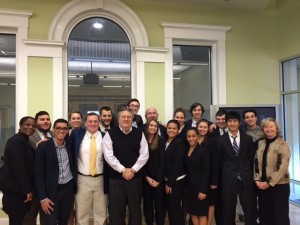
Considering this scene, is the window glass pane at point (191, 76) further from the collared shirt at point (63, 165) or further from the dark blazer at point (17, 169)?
the dark blazer at point (17, 169)

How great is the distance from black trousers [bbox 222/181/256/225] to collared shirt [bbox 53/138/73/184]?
1589mm

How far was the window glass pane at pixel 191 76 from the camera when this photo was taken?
4559 mm

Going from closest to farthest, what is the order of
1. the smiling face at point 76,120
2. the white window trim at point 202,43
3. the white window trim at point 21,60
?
the smiling face at point 76,120, the white window trim at point 21,60, the white window trim at point 202,43

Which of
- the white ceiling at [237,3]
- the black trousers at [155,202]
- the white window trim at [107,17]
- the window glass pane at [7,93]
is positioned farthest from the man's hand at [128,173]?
the white ceiling at [237,3]

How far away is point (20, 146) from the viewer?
99.9 inches

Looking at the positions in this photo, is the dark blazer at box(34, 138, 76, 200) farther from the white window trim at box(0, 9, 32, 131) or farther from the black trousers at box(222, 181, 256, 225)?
the black trousers at box(222, 181, 256, 225)

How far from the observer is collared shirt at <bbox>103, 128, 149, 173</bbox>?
2662 millimetres

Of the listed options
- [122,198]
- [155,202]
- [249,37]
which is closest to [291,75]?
[249,37]

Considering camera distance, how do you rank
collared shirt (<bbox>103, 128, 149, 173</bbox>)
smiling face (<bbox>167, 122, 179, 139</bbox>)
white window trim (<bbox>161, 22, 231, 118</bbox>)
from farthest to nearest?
white window trim (<bbox>161, 22, 231, 118</bbox>) < smiling face (<bbox>167, 122, 179, 139</bbox>) < collared shirt (<bbox>103, 128, 149, 173</bbox>)

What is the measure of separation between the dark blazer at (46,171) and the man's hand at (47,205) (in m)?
0.04

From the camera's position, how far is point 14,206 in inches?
100

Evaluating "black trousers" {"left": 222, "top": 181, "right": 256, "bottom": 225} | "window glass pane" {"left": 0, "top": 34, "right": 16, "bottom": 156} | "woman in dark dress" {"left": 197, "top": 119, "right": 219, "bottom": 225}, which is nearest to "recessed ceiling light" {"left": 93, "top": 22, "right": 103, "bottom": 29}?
"window glass pane" {"left": 0, "top": 34, "right": 16, "bottom": 156}

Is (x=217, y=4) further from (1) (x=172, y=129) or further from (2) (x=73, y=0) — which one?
(1) (x=172, y=129)

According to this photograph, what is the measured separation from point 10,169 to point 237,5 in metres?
4.00
